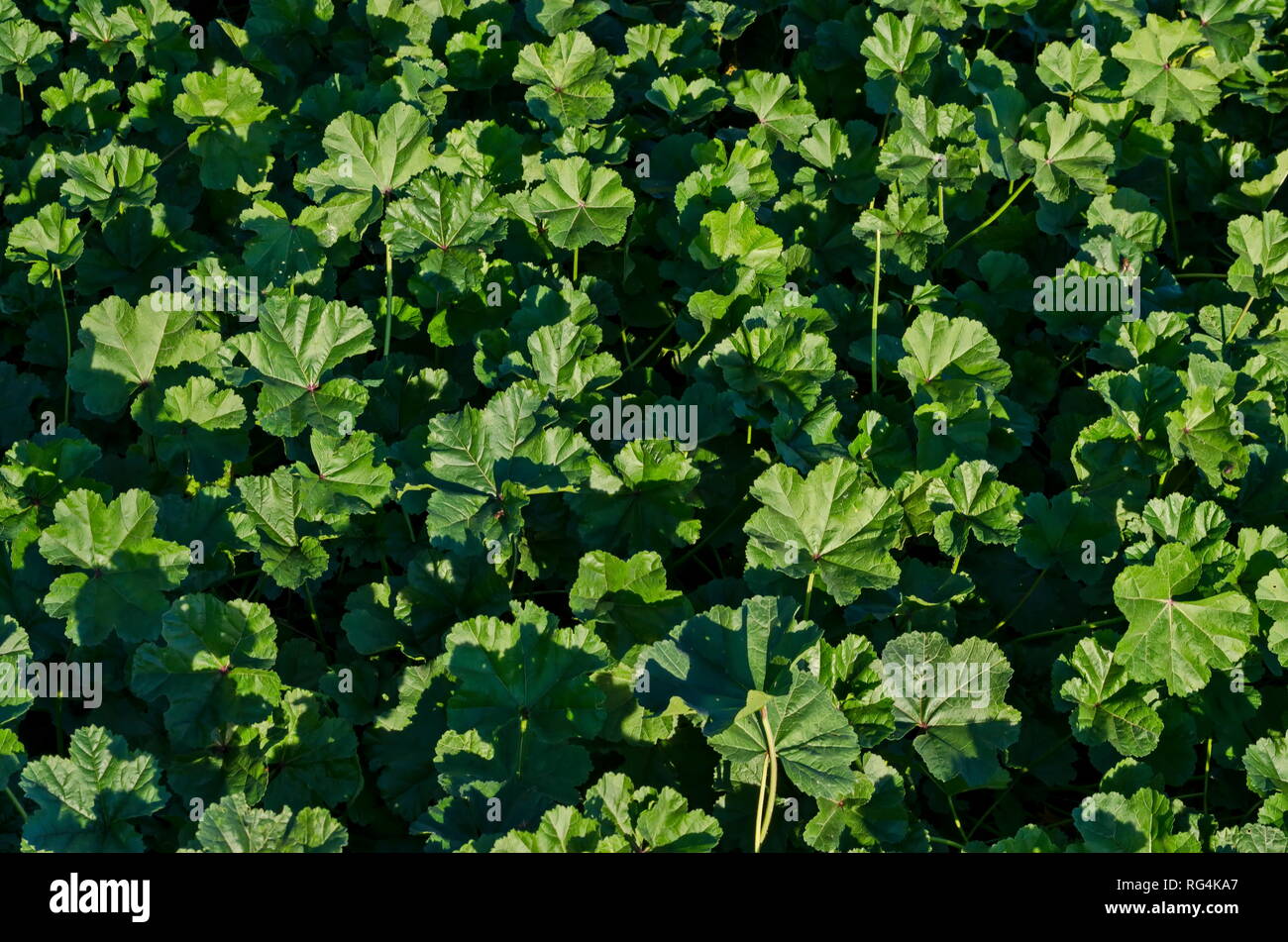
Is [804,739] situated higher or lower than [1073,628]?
lower

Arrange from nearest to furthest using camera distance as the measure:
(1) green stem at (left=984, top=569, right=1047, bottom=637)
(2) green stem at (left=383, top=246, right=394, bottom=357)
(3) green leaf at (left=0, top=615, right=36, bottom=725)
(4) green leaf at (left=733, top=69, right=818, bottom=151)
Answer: (3) green leaf at (left=0, top=615, right=36, bottom=725) < (1) green stem at (left=984, top=569, right=1047, bottom=637) < (2) green stem at (left=383, top=246, right=394, bottom=357) < (4) green leaf at (left=733, top=69, right=818, bottom=151)

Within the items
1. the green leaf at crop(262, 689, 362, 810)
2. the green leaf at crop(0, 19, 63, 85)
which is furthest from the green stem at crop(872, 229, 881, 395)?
the green leaf at crop(0, 19, 63, 85)

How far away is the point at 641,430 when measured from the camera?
139 inches

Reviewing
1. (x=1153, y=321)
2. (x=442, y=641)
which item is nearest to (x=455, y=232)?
(x=442, y=641)

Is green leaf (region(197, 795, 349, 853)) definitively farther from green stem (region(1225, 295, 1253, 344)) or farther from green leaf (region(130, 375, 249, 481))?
green stem (region(1225, 295, 1253, 344))

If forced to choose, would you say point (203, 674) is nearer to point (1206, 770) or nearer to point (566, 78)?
point (566, 78)

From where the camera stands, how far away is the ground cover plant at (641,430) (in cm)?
288

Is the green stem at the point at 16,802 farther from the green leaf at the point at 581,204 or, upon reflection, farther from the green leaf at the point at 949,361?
the green leaf at the point at 949,361

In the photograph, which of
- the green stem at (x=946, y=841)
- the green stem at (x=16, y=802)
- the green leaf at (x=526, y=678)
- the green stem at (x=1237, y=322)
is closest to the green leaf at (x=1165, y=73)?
the green stem at (x=1237, y=322)

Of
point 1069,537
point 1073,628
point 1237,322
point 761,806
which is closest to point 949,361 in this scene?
point 1069,537

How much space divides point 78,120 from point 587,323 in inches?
81.0

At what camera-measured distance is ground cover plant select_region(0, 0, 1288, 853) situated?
9.46 feet

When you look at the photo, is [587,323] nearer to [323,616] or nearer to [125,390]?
[323,616]

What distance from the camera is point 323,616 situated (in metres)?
3.51
